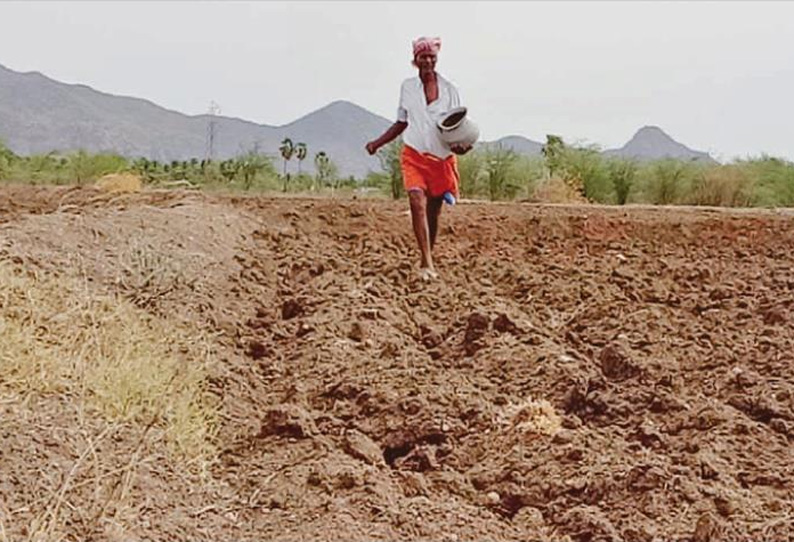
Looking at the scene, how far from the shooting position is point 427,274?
234 inches

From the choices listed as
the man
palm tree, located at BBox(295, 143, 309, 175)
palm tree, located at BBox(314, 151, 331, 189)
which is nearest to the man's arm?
the man

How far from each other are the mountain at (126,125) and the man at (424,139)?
27971 millimetres

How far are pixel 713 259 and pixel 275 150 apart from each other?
1217 cm

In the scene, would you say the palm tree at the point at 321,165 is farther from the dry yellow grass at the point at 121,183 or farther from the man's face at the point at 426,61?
the man's face at the point at 426,61

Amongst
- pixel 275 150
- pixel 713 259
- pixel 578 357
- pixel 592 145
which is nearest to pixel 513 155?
pixel 592 145

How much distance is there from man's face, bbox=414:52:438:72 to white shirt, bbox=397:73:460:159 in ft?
0.23

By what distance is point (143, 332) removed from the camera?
4.49 m

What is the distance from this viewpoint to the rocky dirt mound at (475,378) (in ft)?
9.55

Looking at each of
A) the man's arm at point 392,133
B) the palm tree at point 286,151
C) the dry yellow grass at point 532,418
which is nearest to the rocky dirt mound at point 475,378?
the dry yellow grass at point 532,418

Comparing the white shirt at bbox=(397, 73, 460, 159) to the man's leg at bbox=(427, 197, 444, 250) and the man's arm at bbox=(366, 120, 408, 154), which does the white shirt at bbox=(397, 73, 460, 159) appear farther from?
the man's leg at bbox=(427, 197, 444, 250)

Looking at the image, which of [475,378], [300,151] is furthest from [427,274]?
[300,151]

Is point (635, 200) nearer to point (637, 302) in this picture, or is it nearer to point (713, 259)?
point (713, 259)

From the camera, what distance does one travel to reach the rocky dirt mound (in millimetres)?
2910

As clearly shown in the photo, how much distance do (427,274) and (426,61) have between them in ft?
3.75
